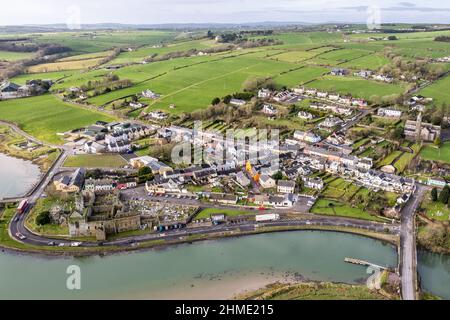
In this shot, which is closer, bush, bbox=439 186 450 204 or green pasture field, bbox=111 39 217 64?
bush, bbox=439 186 450 204

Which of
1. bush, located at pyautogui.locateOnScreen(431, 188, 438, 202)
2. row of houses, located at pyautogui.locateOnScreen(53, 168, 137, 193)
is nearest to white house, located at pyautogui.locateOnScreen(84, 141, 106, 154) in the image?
row of houses, located at pyautogui.locateOnScreen(53, 168, 137, 193)

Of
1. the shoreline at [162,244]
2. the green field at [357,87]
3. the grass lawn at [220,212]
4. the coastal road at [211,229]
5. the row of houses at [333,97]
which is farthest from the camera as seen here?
the green field at [357,87]

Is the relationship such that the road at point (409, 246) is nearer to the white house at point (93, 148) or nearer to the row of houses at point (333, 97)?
the row of houses at point (333, 97)

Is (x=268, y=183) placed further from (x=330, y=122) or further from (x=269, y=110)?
(x=269, y=110)

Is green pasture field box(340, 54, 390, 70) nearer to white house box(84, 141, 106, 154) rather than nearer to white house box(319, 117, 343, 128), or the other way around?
white house box(319, 117, 343, 128)

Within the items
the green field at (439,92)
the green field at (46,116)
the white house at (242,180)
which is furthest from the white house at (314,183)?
the green field at (439,92)

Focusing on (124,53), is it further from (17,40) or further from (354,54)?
(354,54)
